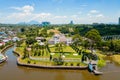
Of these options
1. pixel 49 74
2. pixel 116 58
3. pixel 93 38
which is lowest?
pixel 49 74

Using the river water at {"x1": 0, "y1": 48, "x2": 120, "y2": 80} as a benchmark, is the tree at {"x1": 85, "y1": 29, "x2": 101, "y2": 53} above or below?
above

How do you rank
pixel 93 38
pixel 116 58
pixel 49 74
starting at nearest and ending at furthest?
1. pixel 49 74
2. pixel 116 58
3. pixel 93 38

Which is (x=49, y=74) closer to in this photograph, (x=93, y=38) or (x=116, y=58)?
(x=116, y=58)

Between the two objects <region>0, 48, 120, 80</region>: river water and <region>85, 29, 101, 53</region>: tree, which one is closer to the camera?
<region>0, 48, 120, 80</region>: river water

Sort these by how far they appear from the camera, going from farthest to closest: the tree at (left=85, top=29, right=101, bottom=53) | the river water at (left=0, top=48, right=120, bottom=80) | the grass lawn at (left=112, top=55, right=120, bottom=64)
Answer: the tree at (left=85, top=29, right=101, bottom=53)
the grass lawn at (left=112, top=55, right=120, bottom=64)
the river water at (left=0, top=48, right=120, bottom=80)

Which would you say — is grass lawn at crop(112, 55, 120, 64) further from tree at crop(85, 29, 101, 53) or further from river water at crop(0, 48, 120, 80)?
tree at crop(85, 29, 101, 53)

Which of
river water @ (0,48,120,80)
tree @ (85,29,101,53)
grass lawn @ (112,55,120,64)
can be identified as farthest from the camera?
tree @ (85,29,101,53)

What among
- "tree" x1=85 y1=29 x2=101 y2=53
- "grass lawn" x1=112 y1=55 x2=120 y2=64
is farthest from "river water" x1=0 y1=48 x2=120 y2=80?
"tree" x1=85 y1=29 x2=101 y2=53

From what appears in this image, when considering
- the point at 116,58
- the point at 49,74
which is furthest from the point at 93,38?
the point at 49,74
